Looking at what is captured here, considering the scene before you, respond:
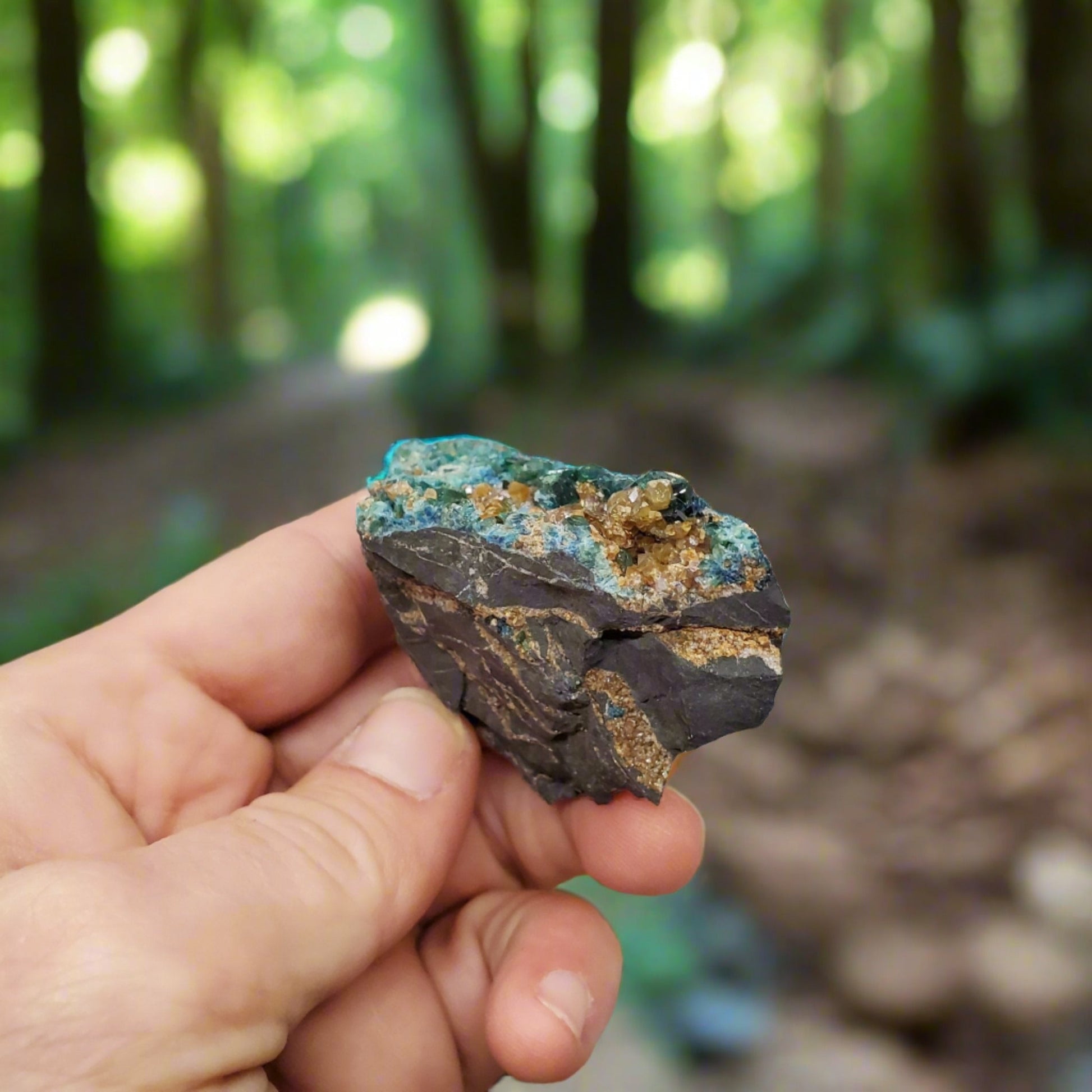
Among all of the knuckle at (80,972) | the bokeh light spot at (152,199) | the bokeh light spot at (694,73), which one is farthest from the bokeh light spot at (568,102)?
the knuckle at (80,972)

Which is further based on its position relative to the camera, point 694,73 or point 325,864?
point 694,73

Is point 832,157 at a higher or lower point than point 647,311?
higher

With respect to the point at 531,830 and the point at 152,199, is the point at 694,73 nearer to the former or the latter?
the point at 152,199

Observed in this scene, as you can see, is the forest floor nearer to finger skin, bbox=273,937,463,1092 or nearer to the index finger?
finger skin, bbox=273,937,463,1092

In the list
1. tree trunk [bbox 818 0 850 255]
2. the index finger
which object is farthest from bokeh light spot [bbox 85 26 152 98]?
the index finger

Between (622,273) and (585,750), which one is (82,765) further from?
(622,273)

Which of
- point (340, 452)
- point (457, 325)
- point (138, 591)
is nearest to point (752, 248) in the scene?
point (457, 325)

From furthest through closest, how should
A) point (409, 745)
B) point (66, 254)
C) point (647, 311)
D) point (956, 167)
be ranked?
point (647, 311) → point (956, 167) → point (66, 254) → point (409, 745)

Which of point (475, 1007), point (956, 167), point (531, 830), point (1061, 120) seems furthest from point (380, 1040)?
point (1061, 120)

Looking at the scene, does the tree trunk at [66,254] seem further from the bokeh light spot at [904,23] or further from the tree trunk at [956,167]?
the tree trunk at [956,167]
